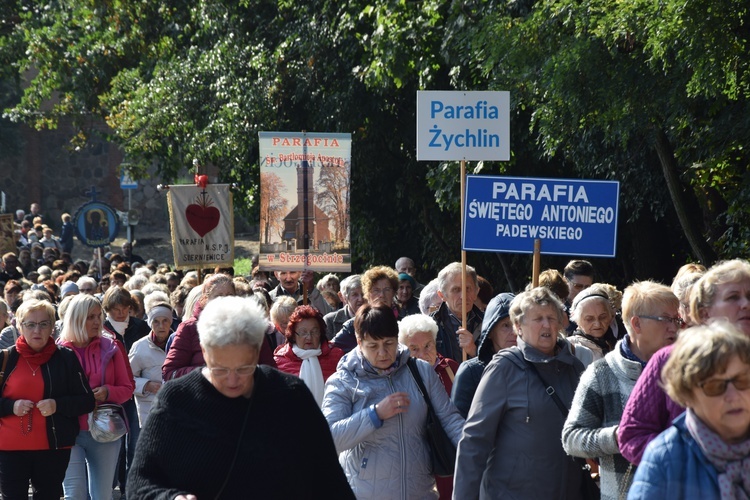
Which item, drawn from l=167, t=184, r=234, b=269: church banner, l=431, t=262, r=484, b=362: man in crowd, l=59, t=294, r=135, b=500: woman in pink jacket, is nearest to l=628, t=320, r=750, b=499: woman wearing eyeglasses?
l=431, t=262, r=484, b=362: man in crowd

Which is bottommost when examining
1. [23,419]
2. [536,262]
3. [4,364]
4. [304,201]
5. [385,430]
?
[23,419]

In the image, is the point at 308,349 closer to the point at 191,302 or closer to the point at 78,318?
the point at 191,302

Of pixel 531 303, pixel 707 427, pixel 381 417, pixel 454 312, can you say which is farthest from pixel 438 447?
pixel 454 312

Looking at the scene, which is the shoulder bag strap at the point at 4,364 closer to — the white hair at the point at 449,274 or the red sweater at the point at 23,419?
the red sweater at the point at 23,419

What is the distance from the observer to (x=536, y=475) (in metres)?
5.51

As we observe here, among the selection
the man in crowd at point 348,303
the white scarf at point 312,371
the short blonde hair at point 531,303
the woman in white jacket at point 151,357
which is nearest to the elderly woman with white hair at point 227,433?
the short blonde hair at point 531,303

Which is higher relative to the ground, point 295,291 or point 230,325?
point 230,325

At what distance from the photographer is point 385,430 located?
614 cm

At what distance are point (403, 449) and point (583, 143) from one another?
7800 millimetres

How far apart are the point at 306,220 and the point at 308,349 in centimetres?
378

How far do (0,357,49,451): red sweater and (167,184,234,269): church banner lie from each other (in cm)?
586

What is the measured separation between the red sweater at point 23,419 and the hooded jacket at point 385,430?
259 centimetres

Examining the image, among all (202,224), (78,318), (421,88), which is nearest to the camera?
(78,318)

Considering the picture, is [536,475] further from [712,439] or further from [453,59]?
[453,59]
